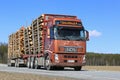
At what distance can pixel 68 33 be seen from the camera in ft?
104

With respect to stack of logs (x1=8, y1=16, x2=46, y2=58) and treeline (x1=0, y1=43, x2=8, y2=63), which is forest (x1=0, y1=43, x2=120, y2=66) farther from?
stack of logs (x1=8, y1=16, x2=46, y2=58)

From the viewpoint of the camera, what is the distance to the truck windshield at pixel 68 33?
3139 cm

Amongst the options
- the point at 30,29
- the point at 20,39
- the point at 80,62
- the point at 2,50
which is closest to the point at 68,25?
the point at 80,62

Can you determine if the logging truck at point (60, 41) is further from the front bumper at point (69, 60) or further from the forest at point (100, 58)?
the forest at point (100, 58)

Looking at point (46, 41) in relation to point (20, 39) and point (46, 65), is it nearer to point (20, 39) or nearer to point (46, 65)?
point (46, 65)

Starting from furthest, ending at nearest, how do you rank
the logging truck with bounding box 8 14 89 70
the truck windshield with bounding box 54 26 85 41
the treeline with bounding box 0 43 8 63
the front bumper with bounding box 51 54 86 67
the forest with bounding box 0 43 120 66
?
1. the treeline with bounding box 0 43 8 63
2. the forest with bounding box 0 43 120 66
3. the front bumper with bounding box 51 54 86 67
4. the logging truck with bounding box 8 14 89 70
5. the truck windshield with bounding box 54 26 85 41

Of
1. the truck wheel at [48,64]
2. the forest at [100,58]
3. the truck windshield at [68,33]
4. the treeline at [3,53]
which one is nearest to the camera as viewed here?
the truck windshield at [68,33]

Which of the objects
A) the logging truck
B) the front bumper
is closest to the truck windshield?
the logging truck

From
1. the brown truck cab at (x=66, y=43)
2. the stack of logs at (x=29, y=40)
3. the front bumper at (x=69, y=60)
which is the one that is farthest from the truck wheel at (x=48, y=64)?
the stack of logs at (x=29, y=40)

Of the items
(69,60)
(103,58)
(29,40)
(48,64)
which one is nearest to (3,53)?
(103,58)

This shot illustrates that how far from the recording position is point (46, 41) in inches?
1310

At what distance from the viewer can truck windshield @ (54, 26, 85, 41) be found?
103 feet

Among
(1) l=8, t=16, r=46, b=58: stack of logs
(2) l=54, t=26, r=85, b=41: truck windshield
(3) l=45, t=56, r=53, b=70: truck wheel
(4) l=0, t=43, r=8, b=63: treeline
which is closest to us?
(2) l=54, t=26, r=85, b=41: truck windshield

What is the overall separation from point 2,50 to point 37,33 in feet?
211
